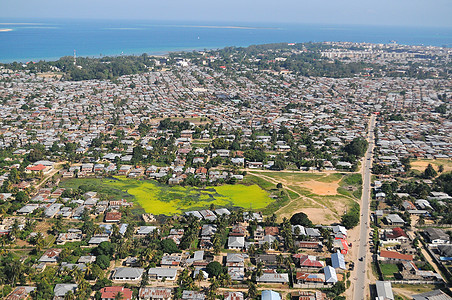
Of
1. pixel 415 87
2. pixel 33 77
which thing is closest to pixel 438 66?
pixel 415 87

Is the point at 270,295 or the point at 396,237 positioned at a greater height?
the point at 396,237

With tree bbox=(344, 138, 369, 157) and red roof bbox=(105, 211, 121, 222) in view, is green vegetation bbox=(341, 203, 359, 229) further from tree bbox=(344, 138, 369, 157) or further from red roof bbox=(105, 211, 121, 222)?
red roof bbox=(105, 211, 121, 222)

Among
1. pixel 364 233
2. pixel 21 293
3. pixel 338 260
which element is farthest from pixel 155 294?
pixel 364 233

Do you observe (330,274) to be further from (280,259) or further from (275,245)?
(275,245)

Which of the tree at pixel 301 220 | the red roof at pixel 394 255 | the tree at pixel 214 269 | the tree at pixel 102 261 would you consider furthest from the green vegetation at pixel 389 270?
the tree at pixel 102 261

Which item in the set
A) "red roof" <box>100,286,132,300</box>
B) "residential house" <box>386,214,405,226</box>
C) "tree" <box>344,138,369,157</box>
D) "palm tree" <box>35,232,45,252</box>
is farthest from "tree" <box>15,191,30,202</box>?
"tree" <box>344,138,369,157</box>

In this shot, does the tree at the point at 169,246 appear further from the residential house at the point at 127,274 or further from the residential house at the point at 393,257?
the residential house at the point at 393,257
